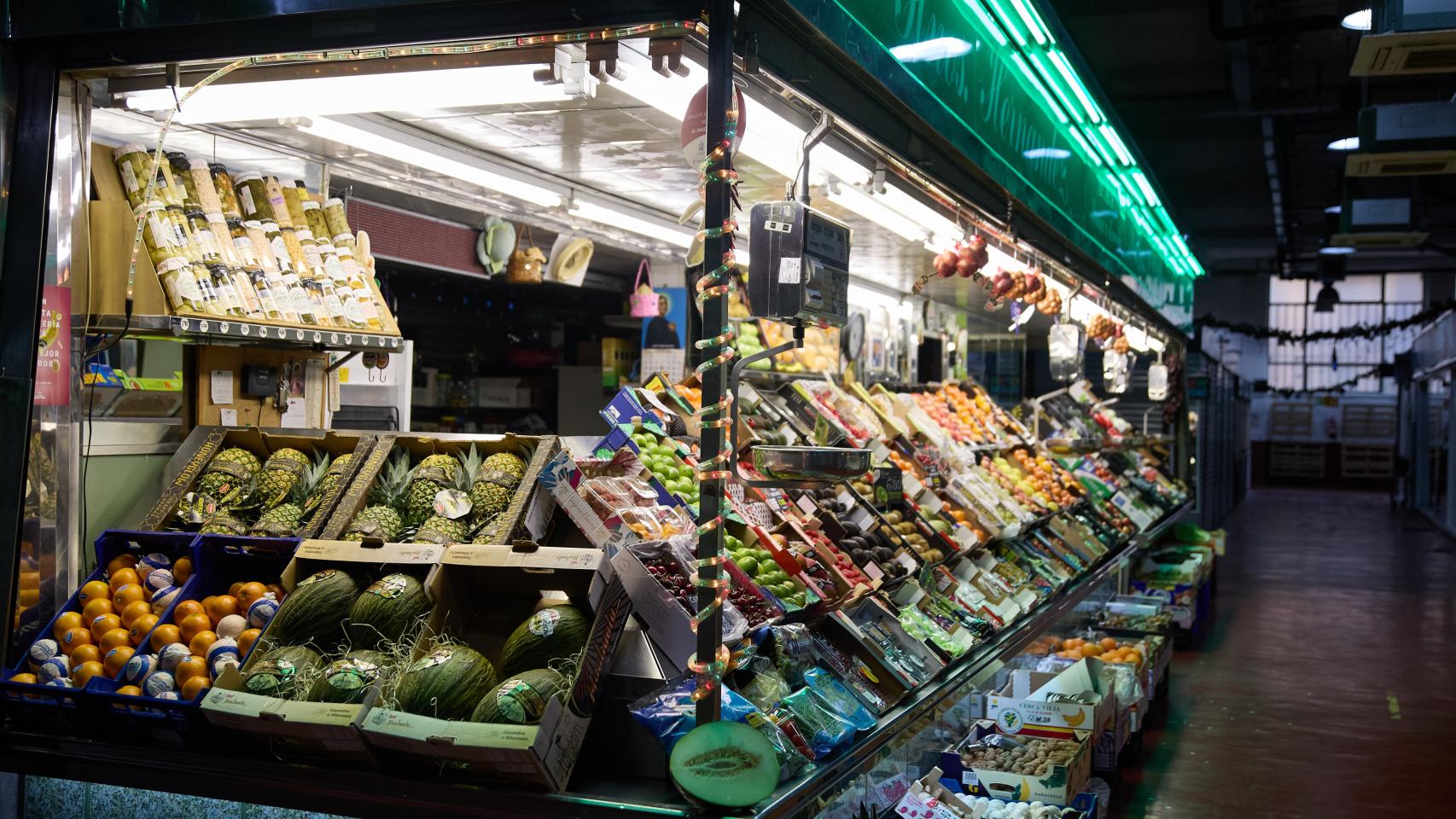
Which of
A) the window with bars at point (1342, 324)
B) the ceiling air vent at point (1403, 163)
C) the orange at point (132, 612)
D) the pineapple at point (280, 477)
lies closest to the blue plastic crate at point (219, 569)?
the orange at point (132, 612)

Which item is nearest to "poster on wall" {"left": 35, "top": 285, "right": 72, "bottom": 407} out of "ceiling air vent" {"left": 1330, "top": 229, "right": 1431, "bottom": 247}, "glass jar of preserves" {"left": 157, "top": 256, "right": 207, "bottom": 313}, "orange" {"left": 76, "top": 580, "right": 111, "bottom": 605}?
"glass jar of preserves" {"left": 157, "top": 256, "right": 207, "bottom": 313}

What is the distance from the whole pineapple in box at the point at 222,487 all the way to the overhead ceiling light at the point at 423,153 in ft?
4.73

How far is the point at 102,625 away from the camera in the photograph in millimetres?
3045

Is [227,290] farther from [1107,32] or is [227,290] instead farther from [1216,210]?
[1216,210]

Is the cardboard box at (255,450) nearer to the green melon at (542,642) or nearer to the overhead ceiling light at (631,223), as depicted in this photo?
the green melon at (542,642)

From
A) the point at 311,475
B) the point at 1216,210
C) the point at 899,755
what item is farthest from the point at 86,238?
the point at 1216,210

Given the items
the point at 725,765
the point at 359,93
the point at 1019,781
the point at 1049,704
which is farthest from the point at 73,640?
the point at 1049,704

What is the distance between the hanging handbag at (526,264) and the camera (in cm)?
710

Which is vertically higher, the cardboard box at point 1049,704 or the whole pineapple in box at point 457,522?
the whole pineapple in box at point 457,522

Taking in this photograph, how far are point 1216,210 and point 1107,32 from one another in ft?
39.9

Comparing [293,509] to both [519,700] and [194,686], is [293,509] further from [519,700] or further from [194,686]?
[519,700]

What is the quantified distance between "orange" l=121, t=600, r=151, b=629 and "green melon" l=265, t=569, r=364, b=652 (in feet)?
1.35

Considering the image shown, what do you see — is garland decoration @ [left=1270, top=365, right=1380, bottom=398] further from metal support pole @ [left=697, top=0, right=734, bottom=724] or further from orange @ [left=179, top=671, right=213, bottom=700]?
orange @ [left=179, top=671, right=213, bottom=700]

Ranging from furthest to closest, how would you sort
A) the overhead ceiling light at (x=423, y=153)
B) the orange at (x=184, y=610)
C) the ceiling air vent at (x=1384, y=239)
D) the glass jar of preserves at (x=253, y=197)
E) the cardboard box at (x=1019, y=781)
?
1. the ceiling air vent at (x=1384, y=239)
2. the overhead ceiling light at (x=423, y=153)
3. the cardboard box at (x=1019, y=781)
4. the glass jar of preserves at (x=253, y=197)
5. the orange at (x=184, y=610)
